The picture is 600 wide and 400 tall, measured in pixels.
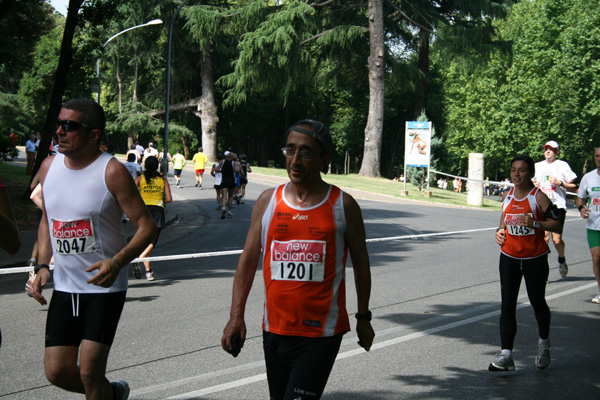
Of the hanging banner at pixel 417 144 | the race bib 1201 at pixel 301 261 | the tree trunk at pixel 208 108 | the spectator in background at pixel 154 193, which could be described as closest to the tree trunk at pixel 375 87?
the hanging banner at pixel 417 144

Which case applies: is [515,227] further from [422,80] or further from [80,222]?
[422,80]

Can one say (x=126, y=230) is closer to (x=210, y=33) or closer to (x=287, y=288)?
(x=287, y=288)

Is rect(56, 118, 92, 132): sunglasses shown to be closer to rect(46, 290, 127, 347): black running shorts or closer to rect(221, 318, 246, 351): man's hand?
rect(46, 290, 127, 347): black running shorts

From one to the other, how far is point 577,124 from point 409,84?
61.8 feet

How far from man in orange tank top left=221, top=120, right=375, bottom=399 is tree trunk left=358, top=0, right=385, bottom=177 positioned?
115ft

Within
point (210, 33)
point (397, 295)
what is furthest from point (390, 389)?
point (210, 33)

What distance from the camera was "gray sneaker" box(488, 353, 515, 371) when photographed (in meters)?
5.86

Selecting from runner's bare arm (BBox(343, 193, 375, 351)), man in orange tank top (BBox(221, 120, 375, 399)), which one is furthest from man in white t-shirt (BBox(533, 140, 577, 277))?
man in orange tank top (BBox(221, 120, 375, 399))

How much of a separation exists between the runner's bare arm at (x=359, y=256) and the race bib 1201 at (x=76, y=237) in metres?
1.40

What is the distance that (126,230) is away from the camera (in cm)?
1647

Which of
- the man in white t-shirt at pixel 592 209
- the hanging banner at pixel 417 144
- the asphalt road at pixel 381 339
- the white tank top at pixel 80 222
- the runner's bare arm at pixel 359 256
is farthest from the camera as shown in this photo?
the hanging banner at pixel 417 144

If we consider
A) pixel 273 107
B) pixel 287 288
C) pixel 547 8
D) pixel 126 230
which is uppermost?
pixel 547 8

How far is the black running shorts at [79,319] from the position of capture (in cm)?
376

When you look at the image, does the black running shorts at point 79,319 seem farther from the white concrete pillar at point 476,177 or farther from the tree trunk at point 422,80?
the tree trunk at point 422,80
